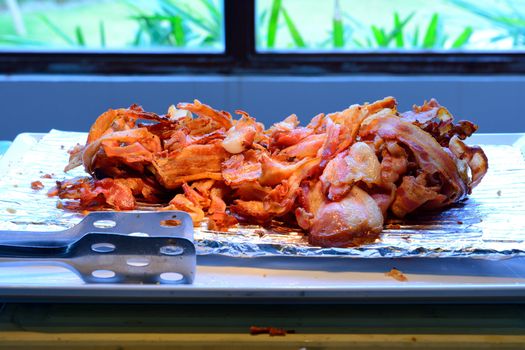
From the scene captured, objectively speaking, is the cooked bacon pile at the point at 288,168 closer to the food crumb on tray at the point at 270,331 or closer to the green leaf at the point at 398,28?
the food crumb on tray at the point at 270,331

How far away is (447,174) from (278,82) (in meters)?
1.77

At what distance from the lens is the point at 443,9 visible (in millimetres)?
3289

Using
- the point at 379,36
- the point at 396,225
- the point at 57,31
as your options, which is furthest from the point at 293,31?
the point at 396,225

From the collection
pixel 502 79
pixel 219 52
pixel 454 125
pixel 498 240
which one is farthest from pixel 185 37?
pixel 498 240

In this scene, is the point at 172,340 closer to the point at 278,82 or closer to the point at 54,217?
the point at 54,217

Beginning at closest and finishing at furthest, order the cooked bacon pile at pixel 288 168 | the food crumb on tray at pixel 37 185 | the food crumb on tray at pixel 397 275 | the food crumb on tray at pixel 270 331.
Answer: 1. the food crumb on tray at pixel 270 331
2. the food crumb on tray at pixel 397 275
3. the cooked bacon pile at pixel 288 168
4. the food crumb on tray at pixel 37 185

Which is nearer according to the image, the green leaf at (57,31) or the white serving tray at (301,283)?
the white serving tray at (301,283)

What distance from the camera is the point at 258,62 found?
3.23m

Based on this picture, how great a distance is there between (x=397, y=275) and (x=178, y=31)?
230cm

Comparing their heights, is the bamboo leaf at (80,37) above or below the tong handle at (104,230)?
above

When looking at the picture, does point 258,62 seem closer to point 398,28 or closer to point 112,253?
point 398,28

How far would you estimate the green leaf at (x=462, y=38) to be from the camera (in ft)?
10.8

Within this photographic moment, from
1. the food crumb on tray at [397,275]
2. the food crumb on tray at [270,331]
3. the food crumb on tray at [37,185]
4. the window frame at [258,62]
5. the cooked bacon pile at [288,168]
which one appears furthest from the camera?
the window frame at [258,62]

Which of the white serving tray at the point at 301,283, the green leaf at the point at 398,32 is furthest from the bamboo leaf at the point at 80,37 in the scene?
the white serving tray at the point at 301,283
